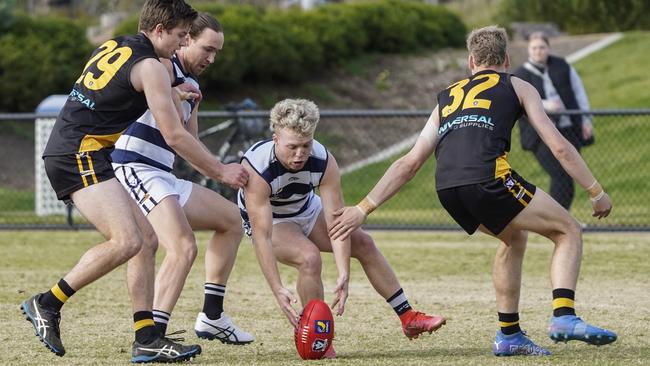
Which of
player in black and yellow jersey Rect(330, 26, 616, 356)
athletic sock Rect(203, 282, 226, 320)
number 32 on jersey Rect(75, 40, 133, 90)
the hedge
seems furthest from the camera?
the hedge

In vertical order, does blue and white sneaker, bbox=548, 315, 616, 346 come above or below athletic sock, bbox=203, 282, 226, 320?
above

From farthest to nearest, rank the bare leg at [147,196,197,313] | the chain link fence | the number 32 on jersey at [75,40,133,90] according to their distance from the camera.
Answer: the chain link fence, the bare leg at [147,196,197,313], the number 32 on jersey at [75,40,133,90]

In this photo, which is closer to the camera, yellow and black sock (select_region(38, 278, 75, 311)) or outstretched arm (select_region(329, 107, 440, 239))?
yellow and black sock (select_region(38, 278, 75, 311))

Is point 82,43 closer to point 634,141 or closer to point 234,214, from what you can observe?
point 634,141

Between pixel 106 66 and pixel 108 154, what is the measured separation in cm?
46

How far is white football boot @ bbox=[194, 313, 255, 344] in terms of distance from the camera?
23.4 feet

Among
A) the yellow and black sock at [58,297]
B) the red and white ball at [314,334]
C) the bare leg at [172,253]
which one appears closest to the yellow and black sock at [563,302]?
the red and white ball at [314,334]

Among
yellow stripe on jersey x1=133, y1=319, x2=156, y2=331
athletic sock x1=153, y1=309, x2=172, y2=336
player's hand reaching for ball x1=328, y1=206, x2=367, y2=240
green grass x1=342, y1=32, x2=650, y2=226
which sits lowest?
green grass x1=342, y1=32, x2=650, y2=226

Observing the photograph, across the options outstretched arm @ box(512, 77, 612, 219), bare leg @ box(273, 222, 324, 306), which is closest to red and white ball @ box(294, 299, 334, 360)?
bare leg @ box(273, 222, 324, 306)

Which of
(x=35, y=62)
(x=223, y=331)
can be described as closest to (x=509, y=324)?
(x=223, y=331)

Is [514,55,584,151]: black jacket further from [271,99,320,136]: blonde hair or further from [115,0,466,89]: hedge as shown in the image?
[115,0,466,89]: hedge

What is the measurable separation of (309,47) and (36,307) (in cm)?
1917

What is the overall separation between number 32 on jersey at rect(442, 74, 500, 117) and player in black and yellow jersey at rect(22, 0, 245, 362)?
116 centimetres

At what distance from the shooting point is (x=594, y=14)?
3206cm
